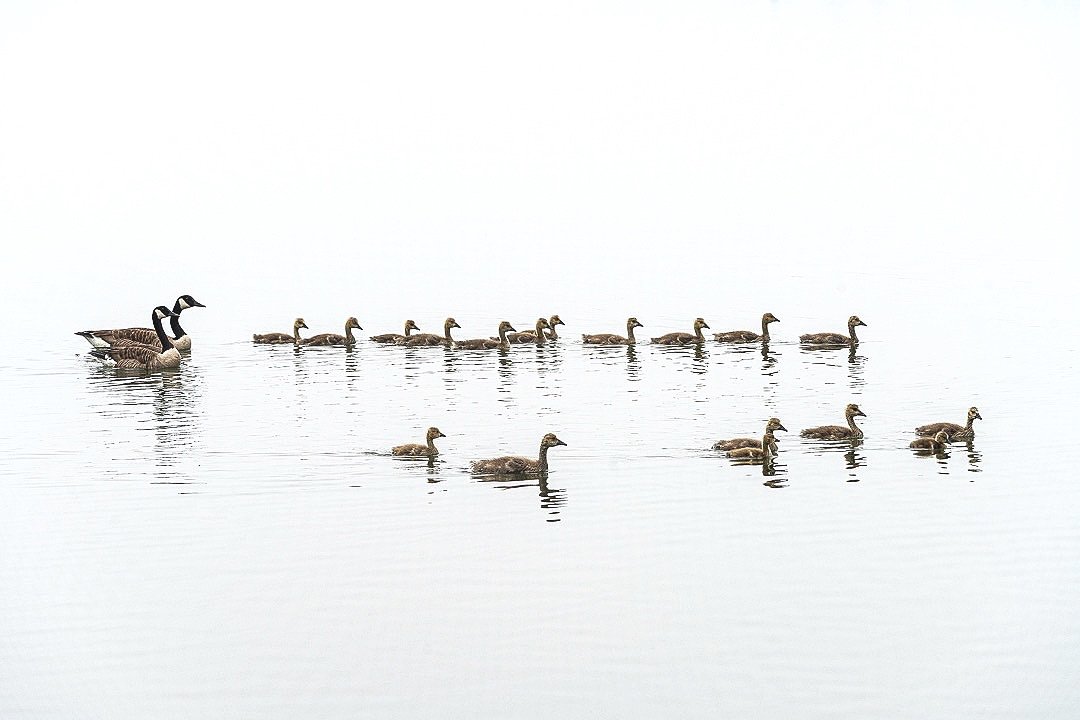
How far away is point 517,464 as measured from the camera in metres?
25.7

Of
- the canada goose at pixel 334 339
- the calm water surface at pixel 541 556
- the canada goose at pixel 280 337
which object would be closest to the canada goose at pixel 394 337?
the canada goose at pixel 334 339

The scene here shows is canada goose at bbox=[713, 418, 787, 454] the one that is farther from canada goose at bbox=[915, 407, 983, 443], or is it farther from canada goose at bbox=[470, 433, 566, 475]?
canada goose at bbox=[470, 433, 566, 475]

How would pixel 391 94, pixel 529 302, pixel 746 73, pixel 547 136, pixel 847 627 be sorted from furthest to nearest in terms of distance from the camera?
pixel 746 73 → pixel 391 94 → pixel 547 136 → pixel 529 302 → pixel 847 627

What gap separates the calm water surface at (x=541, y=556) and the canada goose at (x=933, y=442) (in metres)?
0.47

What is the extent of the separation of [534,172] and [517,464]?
57.9 meters

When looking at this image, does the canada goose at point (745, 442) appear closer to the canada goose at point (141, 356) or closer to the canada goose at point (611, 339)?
the canada goose at point (611, 339)

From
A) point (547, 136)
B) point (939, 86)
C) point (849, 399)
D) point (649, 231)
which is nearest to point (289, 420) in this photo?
point (849, 399)

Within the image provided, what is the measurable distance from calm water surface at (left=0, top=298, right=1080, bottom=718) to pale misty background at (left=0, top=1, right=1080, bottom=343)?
12.7 m

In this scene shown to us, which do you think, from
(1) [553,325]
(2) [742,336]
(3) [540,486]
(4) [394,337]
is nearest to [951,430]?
(3) [540,486]

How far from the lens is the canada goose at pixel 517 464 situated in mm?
25766

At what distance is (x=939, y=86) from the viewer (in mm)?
112375

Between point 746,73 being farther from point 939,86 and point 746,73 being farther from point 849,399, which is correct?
point 849,399

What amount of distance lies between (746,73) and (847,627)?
360 feet

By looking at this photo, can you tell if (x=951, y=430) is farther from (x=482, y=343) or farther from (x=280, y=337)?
(x=280, y=337)
